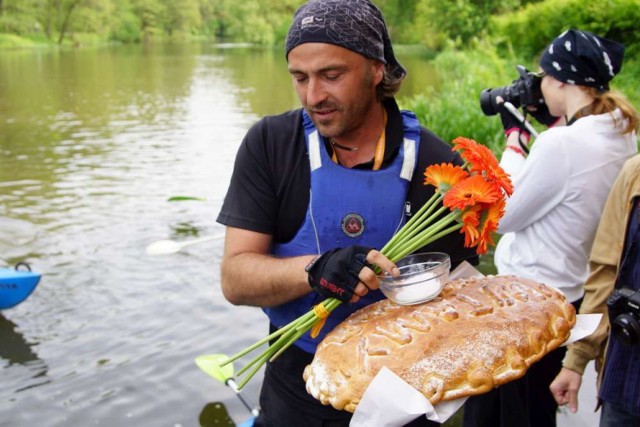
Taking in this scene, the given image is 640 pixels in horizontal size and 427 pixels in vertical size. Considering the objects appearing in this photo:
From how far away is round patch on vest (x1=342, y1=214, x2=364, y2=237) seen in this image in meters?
2.09

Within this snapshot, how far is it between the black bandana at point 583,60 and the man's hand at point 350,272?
5.02 feet

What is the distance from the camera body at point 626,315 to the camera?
2.05 meters

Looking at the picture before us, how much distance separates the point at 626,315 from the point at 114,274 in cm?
577

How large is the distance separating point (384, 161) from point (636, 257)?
843 mm

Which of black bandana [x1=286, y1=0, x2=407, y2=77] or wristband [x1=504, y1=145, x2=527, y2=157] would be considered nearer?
black bandana [x1=286, y1=0, x2=407, y2=77]

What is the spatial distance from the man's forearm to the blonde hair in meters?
1.56

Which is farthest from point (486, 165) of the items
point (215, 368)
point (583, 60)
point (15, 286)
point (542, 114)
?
point (15, 286)

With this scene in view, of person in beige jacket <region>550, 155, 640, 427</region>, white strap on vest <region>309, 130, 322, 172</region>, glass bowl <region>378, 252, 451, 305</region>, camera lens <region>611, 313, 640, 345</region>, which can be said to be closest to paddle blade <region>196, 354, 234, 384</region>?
person in beige jacket <region>550, 155, 640, 427</region>

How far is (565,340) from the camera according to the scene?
1.93 m

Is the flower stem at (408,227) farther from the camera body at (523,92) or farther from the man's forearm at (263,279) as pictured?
the camera body at (523,92)

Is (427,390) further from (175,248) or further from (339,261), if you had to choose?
(175,248)

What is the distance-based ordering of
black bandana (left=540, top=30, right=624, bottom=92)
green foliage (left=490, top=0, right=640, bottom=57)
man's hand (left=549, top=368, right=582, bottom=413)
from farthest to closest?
1. green foliage (left=490, top=0, right=640, bottom=57)
2. black bandana (left=540, top=30, right=624, bottom=92)
3. man's hand (left=549, top=368, right=582, bottom=413)

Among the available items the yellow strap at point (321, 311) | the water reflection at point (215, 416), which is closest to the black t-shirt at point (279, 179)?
the yellow strap at point (321, 311)

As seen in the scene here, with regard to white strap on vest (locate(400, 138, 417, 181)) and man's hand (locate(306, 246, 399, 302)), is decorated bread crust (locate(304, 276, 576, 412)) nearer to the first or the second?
man's hand (locate(306, 246, 399, 302))
